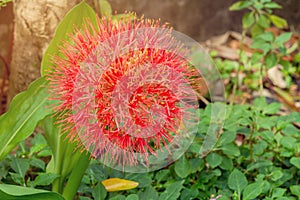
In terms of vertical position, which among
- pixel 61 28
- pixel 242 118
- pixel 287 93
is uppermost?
pixel 61 28

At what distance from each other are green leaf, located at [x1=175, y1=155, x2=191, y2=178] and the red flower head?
35 cm

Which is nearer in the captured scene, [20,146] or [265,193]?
[265,193]

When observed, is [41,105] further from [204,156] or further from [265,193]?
[265,193]

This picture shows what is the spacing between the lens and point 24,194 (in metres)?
1.01

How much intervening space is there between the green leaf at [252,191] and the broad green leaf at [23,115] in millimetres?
501

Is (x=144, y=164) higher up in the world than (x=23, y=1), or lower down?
lower down

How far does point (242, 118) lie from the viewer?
159cm

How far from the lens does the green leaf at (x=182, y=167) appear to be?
1431mm

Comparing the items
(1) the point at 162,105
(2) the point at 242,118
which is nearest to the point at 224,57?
(2) the point at 242,118

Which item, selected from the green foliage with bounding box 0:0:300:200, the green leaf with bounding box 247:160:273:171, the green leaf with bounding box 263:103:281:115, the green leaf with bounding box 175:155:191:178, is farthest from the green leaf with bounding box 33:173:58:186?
the green leaf with bounding box 263:103:281:115

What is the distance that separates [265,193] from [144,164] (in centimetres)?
32

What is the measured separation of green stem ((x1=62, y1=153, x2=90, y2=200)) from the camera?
1213 mm

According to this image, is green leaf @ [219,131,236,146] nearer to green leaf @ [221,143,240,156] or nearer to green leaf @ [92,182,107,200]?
green leaf @ [221,143,240,156]

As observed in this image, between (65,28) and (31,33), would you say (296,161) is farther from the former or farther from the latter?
(31,33)
